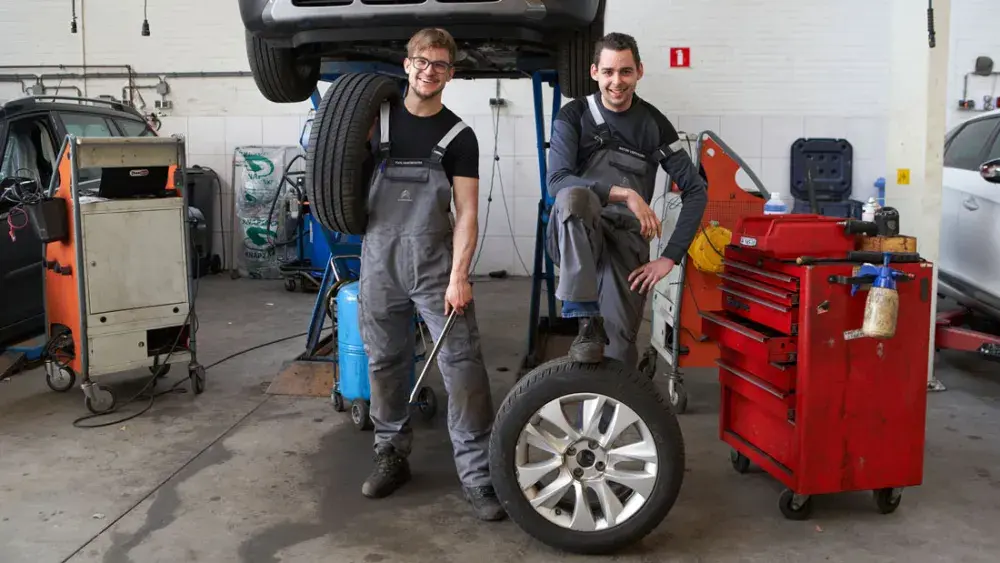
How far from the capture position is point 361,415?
353 centimetres

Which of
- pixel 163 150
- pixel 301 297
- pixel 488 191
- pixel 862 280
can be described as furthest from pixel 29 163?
pixel 862 280

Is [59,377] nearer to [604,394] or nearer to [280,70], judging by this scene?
[280,70]

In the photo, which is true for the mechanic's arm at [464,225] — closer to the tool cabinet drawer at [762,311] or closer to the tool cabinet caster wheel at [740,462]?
the tool cabinet drawer at [762,311]

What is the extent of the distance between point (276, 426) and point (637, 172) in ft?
6.60

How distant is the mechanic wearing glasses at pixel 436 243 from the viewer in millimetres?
2639

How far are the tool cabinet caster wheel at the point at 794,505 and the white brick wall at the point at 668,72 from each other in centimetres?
540

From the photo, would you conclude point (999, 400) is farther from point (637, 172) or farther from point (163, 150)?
point (163, 150)

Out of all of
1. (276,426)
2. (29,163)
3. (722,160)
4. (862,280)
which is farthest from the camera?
(29,163)

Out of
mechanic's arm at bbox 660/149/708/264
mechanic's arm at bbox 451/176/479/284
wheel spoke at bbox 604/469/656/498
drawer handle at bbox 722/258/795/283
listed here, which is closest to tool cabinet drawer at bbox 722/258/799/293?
drawer handle at bbox 722/258/795/283

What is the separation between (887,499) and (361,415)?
6.76 feet

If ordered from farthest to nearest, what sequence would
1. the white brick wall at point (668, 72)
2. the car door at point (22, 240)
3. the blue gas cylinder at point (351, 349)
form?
the white brick wall at point (668, 72) → the car door at point (22, 240) → the blue gas cylinder at point (351, 349)

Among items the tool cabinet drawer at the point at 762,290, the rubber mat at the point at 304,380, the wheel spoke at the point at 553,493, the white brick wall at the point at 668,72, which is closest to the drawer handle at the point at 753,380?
the tool cabinet drawer at the point at 762,290

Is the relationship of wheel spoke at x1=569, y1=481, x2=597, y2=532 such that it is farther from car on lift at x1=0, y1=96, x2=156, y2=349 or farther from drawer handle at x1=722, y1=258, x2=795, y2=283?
car on lift at x1=0, y1=96, x2=156, y2=349

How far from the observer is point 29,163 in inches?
194
